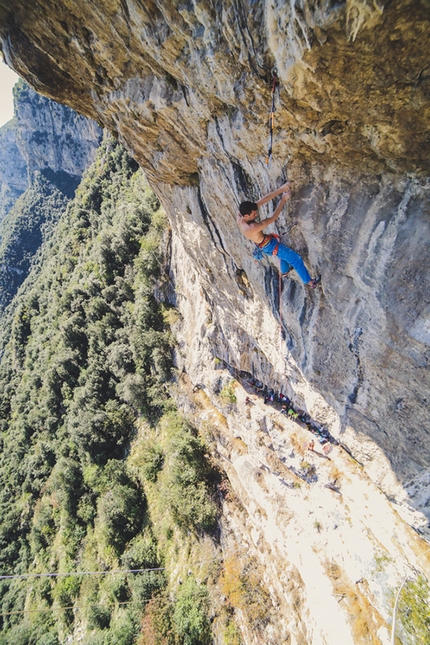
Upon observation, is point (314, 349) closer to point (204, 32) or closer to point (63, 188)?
point (204, 32)

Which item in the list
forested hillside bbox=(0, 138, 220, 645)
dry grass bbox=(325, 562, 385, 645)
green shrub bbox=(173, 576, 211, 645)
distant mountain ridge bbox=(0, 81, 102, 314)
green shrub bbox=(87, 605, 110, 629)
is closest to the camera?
dry grass bbox=(325, 562, 385, 645)

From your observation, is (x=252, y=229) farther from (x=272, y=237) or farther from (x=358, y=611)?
(x=358, y=611)

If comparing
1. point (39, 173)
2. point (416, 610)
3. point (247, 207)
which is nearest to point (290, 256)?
point (247, 207)

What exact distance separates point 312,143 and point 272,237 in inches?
60.3

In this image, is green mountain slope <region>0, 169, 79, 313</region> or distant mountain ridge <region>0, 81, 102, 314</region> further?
Result: green mountain slope <region>0, 169, 79, 313</region>

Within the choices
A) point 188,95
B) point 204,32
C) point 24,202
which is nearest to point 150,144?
point 188,95

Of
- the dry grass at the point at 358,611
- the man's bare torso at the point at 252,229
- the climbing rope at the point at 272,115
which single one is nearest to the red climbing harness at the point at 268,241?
the man's bare torso at the point at 252,229

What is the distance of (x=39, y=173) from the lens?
77.6 m

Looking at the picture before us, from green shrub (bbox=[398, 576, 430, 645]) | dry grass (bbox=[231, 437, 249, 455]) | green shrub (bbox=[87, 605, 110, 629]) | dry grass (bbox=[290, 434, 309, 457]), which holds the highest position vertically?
dry grass (bbox=[290, 434, 309, 457])

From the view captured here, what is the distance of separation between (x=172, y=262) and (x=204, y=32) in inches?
527

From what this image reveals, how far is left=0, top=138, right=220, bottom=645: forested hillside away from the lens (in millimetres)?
14141

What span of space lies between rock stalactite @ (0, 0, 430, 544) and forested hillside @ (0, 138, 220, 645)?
982 cm

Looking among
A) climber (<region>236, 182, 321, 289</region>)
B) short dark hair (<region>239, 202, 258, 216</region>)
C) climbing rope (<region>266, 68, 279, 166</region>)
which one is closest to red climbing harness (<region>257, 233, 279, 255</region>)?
climber (<region>236, 182, 321, 289</region>)

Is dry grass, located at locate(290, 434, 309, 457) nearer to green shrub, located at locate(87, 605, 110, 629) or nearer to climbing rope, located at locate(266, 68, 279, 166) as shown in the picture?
climbing rope, located at locate(266, 68, 279, 166)
